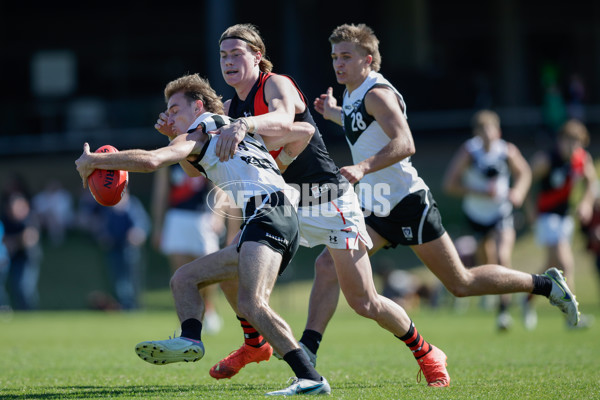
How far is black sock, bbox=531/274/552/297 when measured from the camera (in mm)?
6711

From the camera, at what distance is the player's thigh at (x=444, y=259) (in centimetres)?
654

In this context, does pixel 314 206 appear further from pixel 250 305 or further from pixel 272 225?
pixel 250 305

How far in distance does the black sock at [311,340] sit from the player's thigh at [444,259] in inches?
39.5

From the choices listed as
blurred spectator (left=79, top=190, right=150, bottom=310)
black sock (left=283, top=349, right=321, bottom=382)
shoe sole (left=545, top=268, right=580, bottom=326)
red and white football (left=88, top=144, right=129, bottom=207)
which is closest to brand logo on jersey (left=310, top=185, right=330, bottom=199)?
black sock (left=283, top=349, right=321, bottom=382)

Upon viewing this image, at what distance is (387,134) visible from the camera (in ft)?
20.7

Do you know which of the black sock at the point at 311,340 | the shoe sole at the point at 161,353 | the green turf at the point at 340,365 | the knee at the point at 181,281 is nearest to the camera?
the shoe sole at the point at 161,353

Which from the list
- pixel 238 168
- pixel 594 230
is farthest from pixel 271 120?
pixel 594 230

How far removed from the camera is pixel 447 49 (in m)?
30.7

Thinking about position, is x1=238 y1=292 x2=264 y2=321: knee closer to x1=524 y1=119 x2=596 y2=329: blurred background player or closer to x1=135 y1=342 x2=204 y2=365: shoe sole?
x1=135 y1=342 x2=204 y2=365: shoe sole

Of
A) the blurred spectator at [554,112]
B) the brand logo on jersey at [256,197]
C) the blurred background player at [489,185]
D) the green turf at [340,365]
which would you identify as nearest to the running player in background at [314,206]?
the green turf at [340,365]

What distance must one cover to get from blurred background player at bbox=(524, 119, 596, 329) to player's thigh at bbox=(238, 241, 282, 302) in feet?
22.5

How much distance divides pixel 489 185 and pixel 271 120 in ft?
21.1

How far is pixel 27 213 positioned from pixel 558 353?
1160 cm

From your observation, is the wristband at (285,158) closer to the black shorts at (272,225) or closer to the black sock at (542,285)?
the black shorts at (272,225)
